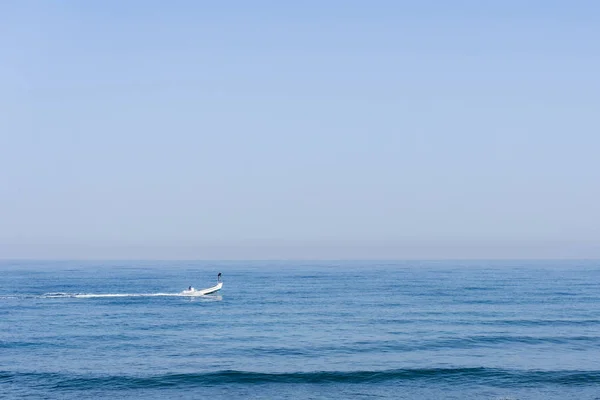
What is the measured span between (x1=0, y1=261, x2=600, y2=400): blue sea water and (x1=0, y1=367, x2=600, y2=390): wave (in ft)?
0.50

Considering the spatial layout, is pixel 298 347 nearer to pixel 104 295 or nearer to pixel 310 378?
pixel 310 378

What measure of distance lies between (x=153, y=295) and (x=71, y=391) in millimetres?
57192

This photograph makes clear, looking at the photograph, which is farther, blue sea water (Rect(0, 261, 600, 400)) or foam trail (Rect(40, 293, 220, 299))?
foam trail (Rect(40, 293, 220, 299))

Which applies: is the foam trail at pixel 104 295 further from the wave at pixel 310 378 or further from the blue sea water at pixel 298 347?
the wave at pixel 310 378

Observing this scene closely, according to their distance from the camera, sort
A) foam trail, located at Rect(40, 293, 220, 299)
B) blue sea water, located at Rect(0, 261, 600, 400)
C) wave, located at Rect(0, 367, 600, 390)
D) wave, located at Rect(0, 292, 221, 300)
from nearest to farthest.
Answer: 1. blue sea water, located at Rect(0, 261, 600, 400)
2. wave, located at Rect(0, 367, 600, 390)
3. wave, located at Rect(0, 292, 221, 300)
4. foam trail, located at Rect(40, 293, 220, 299)

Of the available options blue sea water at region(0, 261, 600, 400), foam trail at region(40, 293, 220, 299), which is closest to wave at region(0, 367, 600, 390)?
blue sea water at region(0, 261, 600, 400)

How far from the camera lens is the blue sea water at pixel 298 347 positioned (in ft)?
155

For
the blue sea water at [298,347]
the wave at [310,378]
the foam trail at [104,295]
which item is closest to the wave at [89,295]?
the foam trail at [104,295]

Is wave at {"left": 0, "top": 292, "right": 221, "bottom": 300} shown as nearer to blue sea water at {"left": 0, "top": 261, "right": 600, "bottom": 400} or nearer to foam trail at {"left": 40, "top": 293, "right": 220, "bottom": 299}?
foam trail at {"left": 40, "top": 293, "right": 220, "bottom": 299}

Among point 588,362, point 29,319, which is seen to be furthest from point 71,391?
point 588,362

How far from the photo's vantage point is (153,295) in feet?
336

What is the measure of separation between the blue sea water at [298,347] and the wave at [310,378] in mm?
154

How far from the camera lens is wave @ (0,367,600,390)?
4788cm

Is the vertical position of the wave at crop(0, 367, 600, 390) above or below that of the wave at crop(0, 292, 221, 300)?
below
